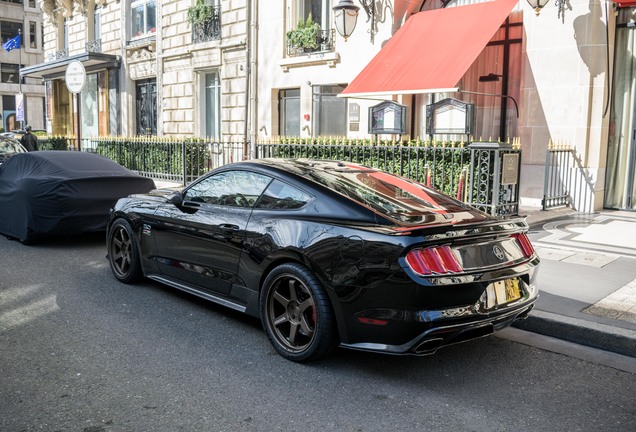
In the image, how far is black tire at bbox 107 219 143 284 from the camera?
6754mm

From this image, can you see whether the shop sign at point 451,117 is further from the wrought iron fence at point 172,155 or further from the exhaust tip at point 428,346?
the exhaust tip at point 428,346

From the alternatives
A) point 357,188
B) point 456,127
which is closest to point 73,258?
point 357,188

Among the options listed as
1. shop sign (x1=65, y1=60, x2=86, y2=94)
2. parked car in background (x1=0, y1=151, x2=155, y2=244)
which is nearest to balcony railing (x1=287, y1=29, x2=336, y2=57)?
shop sign (x1=65, y1=60, x2=86, y2=94)

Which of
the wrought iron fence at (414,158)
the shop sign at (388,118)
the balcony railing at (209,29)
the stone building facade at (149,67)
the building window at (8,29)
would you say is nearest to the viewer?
the wrought iron fence at (414,158)

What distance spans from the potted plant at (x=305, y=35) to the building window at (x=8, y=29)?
5137 cm

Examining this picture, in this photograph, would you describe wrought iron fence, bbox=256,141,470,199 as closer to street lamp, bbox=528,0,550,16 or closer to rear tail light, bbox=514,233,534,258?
street lamp, bbox=528,0,550,16

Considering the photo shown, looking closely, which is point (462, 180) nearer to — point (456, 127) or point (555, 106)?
point (456, 127)

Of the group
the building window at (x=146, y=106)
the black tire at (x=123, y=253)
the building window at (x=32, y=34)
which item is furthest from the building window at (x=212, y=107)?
the building window at (x=32, y=34)

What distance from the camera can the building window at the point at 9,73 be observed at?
58.8m

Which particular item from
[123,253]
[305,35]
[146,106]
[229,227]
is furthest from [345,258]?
[146,106]

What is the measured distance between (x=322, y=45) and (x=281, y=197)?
12369 mm

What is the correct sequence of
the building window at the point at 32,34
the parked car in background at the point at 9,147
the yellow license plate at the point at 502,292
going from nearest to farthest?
the yellow license plate at the point at 502,292 → the parked car in background at the point at 9,147 → the building window at the point at 32,34

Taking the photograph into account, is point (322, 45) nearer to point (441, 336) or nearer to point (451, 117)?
point (451, 117)

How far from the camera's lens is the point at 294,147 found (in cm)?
1330
